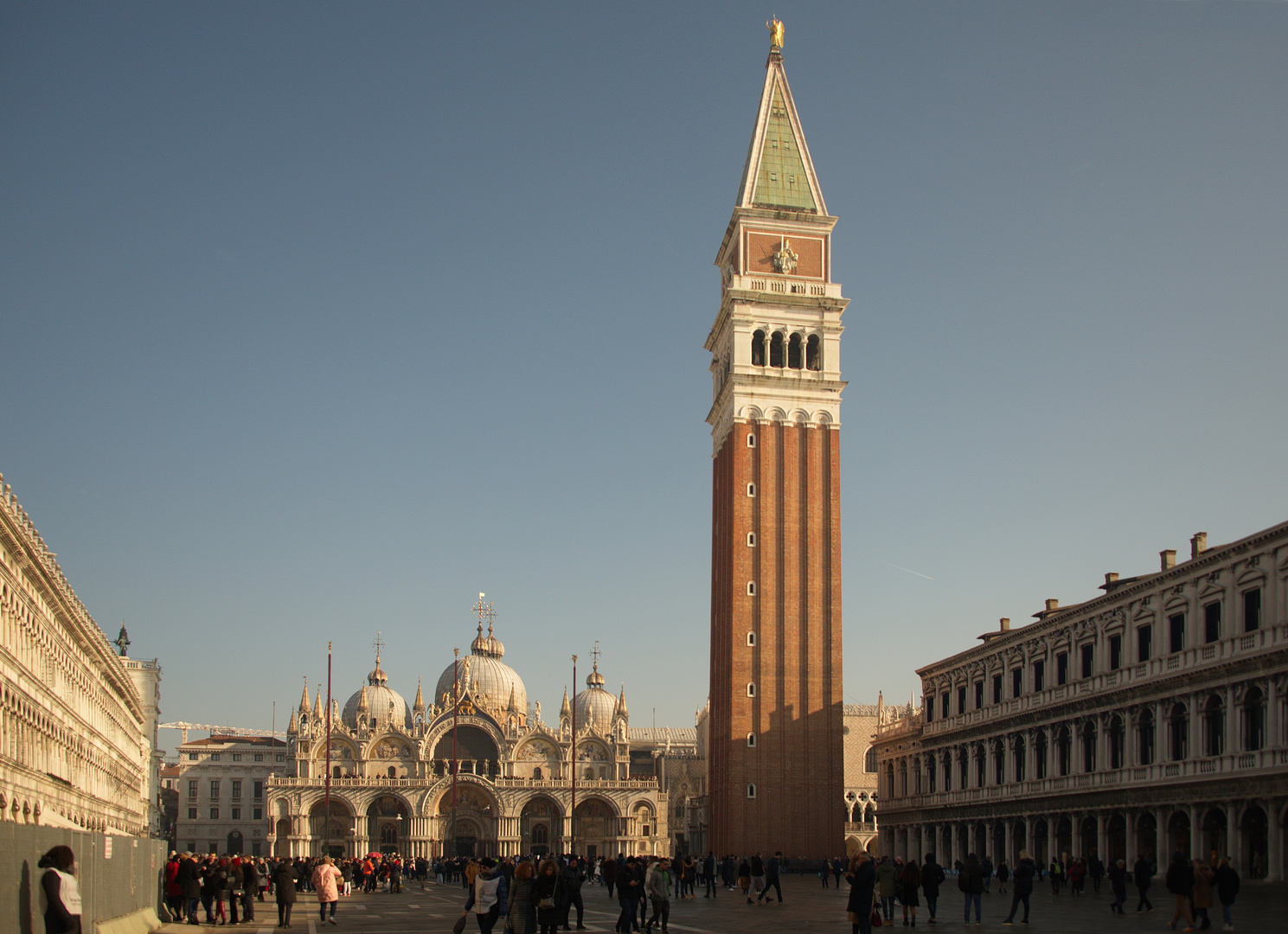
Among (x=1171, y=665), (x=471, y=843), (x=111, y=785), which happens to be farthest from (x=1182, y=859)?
(x=471, y=843)

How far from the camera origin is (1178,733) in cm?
4197

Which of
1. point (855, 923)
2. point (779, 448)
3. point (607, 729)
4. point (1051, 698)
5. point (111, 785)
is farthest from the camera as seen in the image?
point (607, 729)

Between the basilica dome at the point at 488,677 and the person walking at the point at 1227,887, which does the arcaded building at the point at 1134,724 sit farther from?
the basilica dome at the point at 488,677

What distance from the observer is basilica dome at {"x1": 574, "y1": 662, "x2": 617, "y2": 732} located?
110m

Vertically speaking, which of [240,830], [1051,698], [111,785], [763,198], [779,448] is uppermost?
[763,198]

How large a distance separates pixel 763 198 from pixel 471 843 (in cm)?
4902

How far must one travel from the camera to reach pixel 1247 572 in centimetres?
3872

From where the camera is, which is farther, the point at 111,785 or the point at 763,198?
the point at 763,198

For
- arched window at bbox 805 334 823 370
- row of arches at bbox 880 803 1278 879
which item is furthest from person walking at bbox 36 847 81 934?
arched window at bbox 805 334 823 370

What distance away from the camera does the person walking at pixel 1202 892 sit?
23219 millimetres

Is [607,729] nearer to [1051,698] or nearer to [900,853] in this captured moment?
[900,853]

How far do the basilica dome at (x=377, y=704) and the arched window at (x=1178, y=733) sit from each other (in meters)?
70.5

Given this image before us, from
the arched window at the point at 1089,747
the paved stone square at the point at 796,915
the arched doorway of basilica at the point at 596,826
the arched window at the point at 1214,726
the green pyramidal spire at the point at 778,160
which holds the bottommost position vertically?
the arched doorway of basilica at the point at 596,826

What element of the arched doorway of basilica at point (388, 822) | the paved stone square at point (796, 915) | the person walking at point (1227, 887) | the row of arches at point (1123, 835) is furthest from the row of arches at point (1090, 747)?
the arched doorway of basilica at point (388, 822)
